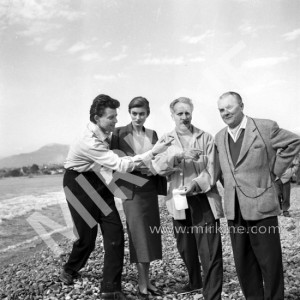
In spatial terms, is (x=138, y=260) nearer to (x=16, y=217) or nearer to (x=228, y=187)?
(x=228, y=187)

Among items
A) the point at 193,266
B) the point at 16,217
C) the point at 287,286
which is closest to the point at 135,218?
the point at 193,266

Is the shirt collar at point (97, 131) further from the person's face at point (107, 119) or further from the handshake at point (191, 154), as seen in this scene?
the handshake at point (191, 154)

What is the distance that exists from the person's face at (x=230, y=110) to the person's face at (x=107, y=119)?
1.24 metres

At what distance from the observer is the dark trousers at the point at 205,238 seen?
14.5 ft

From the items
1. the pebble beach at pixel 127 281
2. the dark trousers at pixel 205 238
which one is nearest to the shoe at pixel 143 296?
the pebble beach at pixel 127 281

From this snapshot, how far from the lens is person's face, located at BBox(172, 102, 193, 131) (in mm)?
4566

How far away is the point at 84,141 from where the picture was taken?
467 centimetres

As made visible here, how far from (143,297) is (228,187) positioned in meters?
1.75

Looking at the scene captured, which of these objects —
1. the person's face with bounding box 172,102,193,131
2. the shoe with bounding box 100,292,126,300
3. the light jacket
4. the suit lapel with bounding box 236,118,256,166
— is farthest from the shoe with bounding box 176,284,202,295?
the person's face with bounding box 172,102,193,131

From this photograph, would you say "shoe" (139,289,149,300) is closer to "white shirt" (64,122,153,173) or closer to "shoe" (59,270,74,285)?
"shoe" (59,270,74,285)

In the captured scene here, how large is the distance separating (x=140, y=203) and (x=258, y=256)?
A: 1462mm

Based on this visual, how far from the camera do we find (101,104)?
4.63 m

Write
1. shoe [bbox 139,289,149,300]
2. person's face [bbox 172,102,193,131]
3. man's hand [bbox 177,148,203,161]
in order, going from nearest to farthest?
man's hand [bbox 177,148,203,161], person's face [bbox 172,102,193,131], shoe [bbox 139,289,149,300]

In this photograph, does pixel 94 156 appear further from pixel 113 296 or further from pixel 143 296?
pixel 143 296
